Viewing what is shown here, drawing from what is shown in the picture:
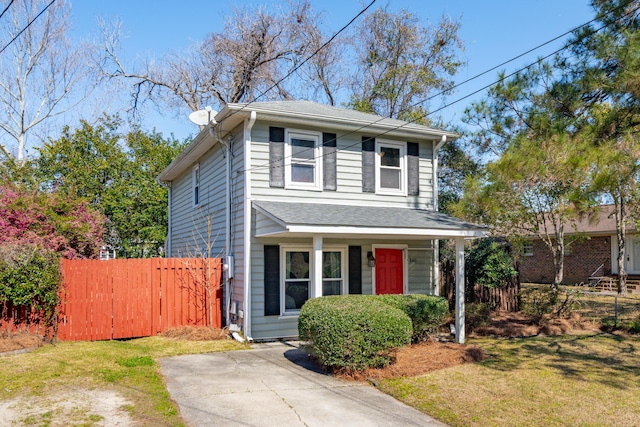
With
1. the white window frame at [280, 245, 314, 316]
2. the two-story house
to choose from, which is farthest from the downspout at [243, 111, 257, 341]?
the white window frame at [280, 245, 314, 316]

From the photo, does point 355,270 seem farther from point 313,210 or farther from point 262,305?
point 262,305

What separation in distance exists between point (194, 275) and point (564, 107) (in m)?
9.01

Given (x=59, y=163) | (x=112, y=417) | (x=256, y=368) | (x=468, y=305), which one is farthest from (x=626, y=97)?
(x=59, y=163)

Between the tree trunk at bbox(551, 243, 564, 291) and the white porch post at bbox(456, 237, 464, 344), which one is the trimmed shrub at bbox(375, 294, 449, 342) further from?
the tree trunk at bbox(551, 243, 564, 291)

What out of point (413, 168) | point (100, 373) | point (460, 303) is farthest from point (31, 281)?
point (413, 168)

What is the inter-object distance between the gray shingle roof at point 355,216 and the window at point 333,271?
1.14 m

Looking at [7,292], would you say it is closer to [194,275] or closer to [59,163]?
[194,275]

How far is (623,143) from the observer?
933 cm

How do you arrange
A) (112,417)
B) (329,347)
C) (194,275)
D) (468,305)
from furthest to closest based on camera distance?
(468,305) → (194,275) → (329,347) → (112,417)

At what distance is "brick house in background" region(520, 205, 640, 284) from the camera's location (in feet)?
75.7

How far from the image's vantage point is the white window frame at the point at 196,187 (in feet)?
46.0

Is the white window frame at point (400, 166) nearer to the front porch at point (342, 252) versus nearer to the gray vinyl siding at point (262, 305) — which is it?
the front porch at point (342, 252)

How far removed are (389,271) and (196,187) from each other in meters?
6.15

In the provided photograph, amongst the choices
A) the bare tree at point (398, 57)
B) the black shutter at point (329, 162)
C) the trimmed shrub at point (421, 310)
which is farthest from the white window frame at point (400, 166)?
the bare tree at point (398, 57)
